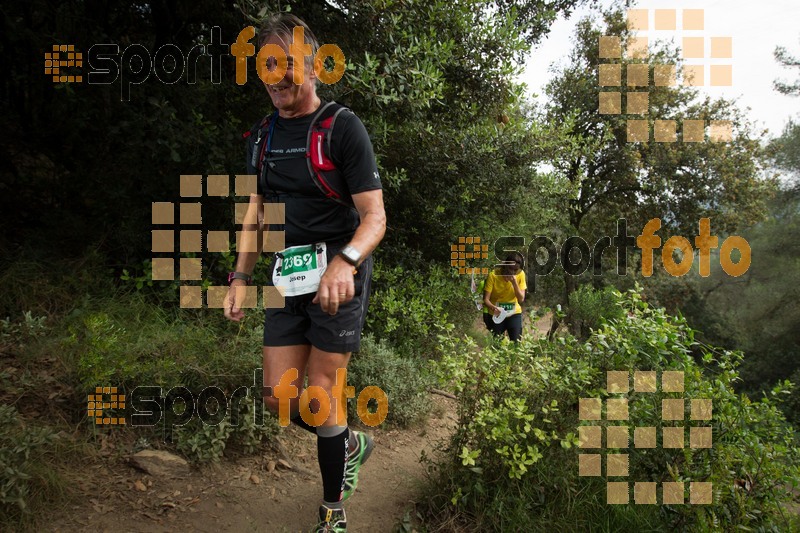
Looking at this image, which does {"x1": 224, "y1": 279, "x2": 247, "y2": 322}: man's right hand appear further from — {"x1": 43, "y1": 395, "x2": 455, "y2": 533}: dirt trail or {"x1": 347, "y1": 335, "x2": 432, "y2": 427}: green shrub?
{"x1": 347, "y1": 335, "x2": 432, "y2": 427}: green shrub

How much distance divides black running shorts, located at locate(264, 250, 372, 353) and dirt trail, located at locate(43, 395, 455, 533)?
127 cm

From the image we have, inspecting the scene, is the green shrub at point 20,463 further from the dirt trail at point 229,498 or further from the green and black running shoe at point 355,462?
the green and black running shoe at point 355,462

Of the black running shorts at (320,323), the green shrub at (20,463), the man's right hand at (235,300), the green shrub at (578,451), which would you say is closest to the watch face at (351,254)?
the black running shorts at (320,323)

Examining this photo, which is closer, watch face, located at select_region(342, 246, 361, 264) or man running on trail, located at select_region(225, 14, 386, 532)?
watch face, located at select_region(342, 246, 361, 264)

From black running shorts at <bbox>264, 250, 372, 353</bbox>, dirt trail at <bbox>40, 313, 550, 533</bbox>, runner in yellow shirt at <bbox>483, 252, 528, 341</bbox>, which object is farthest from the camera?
runner in yellow shirt at <bbox>483, 252, 528, 341</bbox>

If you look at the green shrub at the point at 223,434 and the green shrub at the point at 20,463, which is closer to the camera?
the green shrub at the point at 20,463

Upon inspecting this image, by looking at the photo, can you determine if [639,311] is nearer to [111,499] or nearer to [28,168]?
[111,499]

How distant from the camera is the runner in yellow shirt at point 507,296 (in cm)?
712

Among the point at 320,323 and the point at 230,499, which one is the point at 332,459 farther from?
the point at 230,499

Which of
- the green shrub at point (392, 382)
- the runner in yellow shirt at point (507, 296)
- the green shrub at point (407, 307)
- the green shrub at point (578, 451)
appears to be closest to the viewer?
the green shrub at point (578, 451)

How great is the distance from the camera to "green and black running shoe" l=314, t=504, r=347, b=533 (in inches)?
103

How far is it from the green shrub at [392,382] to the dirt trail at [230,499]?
949mm

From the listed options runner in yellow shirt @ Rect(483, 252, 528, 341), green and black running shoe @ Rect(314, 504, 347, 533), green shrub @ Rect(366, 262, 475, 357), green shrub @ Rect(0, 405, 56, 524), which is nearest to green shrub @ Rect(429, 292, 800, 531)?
green and black running shoe @ Rect(314, 504, 347, 533)

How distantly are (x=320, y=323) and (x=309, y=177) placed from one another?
2.39ft
